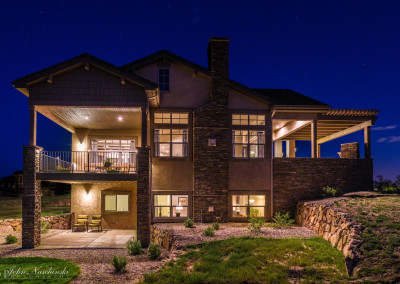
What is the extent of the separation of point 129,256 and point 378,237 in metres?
8.15

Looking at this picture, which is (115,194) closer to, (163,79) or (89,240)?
(89,240)

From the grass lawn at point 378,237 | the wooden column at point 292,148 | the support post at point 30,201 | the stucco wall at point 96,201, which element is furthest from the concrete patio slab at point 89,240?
the wooden column at point 292,148

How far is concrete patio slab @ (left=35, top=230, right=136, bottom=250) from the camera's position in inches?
472

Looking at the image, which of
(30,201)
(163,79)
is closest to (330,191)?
(163,79)

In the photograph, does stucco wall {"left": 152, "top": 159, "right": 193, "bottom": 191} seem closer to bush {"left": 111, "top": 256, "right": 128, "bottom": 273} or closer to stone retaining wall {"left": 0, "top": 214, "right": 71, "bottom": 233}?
stone retaining wall {"left": 0, "top": 214, "right": 71, "bottom": 233}

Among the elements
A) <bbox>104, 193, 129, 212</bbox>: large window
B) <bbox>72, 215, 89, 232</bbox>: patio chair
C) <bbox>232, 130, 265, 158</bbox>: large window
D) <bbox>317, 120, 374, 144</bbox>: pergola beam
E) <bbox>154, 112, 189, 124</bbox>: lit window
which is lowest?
<bbox>72, 215, 89, 232</bbox>: patio chair

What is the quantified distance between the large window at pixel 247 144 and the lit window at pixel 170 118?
2.72 meters

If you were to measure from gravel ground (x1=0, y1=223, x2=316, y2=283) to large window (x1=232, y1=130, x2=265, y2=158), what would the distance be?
3.86m

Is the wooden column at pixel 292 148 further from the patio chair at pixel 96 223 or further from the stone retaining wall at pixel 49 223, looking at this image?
the stone retaining wall at pixel 49 223

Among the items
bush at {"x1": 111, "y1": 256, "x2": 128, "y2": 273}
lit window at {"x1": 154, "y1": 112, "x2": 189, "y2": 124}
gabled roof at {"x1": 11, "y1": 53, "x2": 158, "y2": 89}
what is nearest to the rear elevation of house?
lit window at {"x1": 154, "y1": 112, "x2": 189, "y2": 124}

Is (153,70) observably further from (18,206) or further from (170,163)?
(18,206)

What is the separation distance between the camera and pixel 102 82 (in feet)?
40.7

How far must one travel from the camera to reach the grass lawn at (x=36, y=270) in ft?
25.9

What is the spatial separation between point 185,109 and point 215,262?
28.0 feet
